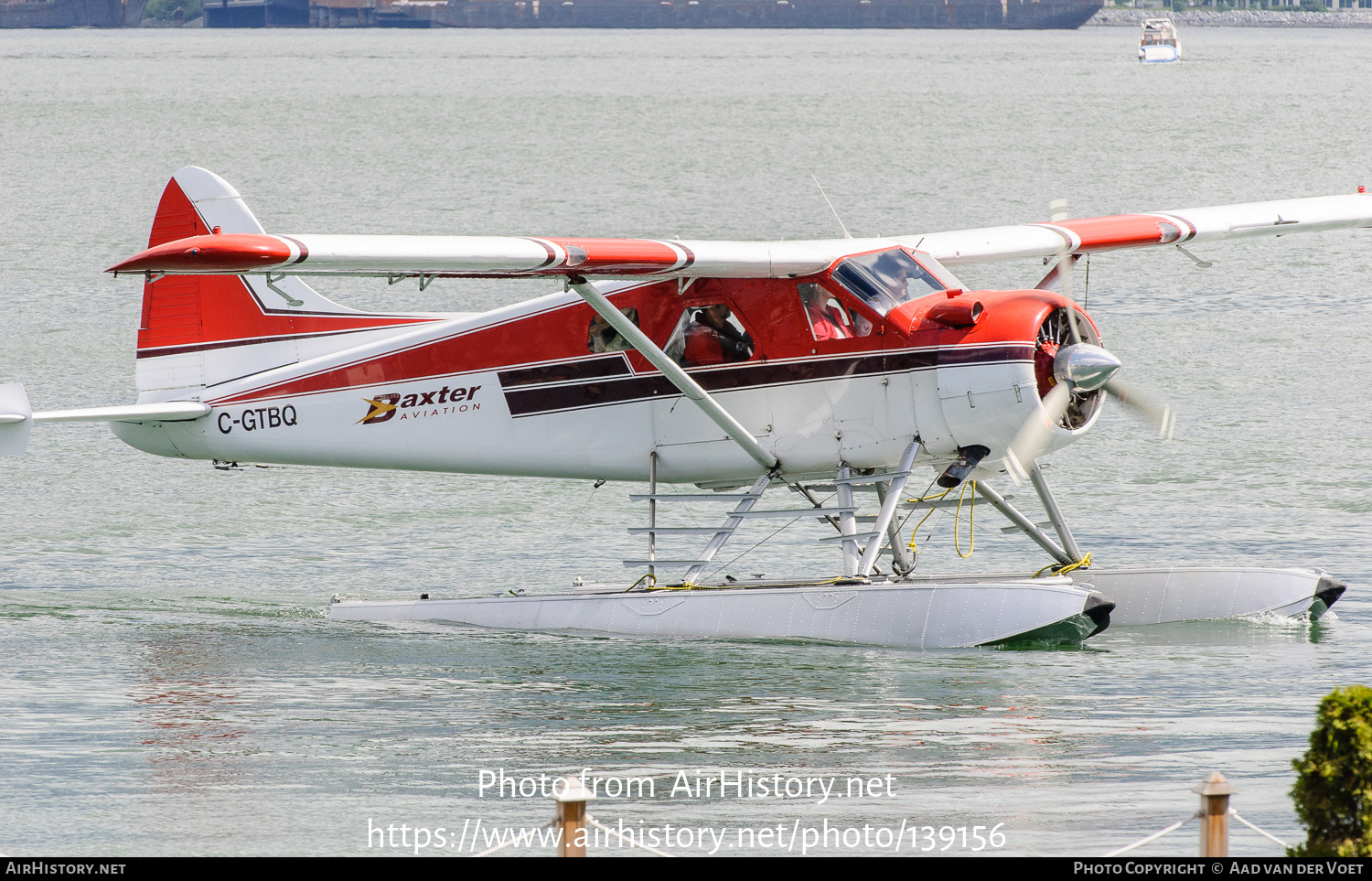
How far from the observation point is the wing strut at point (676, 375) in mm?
9914

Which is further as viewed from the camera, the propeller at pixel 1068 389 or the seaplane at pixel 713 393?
the seaplane at pixel 713 393

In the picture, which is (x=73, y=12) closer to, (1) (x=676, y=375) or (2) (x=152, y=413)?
(2) (x=152, y=413)

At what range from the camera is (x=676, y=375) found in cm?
1017

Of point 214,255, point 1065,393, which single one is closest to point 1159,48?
point 1065,393

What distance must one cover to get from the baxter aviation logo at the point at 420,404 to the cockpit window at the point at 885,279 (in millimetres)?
2646

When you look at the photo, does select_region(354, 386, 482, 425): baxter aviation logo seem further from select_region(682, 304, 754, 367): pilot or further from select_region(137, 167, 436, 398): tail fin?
select_region(682, 304, 754, 367): pilot

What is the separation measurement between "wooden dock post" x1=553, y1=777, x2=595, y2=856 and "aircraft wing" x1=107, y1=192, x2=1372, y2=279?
3.79 m

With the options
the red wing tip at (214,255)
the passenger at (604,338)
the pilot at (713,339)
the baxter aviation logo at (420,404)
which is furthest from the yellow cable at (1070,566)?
the red wing tip at (214,255)

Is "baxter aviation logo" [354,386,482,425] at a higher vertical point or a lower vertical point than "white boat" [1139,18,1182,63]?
lower

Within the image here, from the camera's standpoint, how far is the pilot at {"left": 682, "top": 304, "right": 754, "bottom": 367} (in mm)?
10414

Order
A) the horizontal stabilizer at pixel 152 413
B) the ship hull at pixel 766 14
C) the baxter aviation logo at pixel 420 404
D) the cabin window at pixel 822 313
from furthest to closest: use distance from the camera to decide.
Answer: the ship hull at pixel 766 14
the horizontal stabilizer at pixel 152 413
the baxter aviation logo at pixel 420 404
the cabin window at pixel 822 313

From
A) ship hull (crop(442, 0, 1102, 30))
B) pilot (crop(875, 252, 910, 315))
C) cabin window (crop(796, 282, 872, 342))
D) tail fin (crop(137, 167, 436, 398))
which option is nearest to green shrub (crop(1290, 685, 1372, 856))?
pilot (crop(875, 252, 910, 315))

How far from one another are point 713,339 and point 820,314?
2.37ft

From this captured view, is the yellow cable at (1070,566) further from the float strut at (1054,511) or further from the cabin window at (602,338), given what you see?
the cabin window at (602,338)
